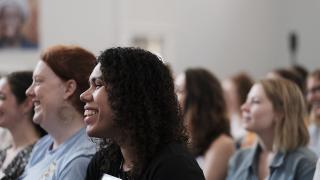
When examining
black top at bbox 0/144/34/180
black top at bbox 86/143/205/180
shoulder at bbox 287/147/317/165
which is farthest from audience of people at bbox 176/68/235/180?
black top at bbox 86/143/205/180

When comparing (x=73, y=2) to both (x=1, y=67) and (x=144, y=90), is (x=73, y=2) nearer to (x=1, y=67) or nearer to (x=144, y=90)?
(x=1, y=67)

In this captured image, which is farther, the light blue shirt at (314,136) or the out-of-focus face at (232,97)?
the out-of-focus face at (232,97)

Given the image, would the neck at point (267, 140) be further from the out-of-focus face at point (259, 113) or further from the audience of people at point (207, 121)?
the audience of people at point (207, 121)

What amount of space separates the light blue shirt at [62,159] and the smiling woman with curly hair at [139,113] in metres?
0.39

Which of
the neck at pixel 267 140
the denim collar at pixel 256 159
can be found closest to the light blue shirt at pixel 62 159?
the denim collar at pixel 256 159

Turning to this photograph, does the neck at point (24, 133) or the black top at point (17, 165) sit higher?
the neck at point (24, 133)

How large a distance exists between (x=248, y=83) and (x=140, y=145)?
3605 millimetres

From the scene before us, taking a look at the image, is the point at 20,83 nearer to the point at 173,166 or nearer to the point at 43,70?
the point at 43,70

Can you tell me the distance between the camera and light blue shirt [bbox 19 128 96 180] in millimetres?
2627

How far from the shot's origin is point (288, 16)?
11.5 meters

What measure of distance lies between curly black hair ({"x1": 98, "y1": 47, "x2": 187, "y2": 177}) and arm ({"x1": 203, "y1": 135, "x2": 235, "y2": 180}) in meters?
1.78

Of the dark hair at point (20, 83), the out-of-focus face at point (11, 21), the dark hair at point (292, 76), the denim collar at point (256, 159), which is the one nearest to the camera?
the denim collar at point (256, 159)

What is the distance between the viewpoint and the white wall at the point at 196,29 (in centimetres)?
948

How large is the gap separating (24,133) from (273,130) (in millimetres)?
1438
